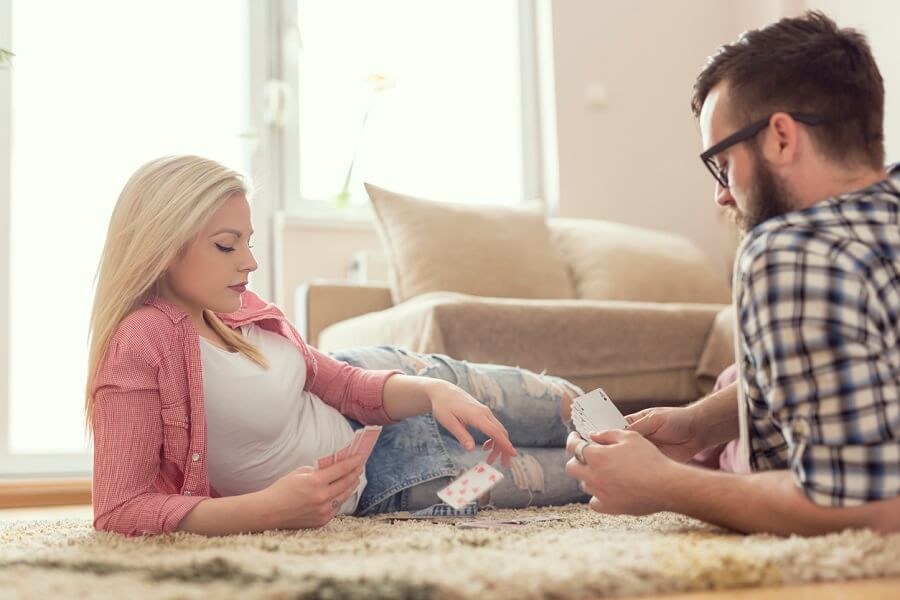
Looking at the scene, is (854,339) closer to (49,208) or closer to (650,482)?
(650,482)

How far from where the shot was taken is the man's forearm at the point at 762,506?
1.04m

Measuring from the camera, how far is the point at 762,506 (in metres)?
1.11

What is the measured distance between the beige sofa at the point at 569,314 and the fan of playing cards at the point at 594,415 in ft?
3.52

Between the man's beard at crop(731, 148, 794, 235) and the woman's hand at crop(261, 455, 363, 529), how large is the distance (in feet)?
2.01

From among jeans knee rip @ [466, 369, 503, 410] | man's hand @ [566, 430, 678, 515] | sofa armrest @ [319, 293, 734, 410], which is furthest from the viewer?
sofa armrest @ [319, 293, 734, 410]

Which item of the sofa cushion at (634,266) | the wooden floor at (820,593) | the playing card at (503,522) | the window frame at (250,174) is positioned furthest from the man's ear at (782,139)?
the window frame at (250,174)

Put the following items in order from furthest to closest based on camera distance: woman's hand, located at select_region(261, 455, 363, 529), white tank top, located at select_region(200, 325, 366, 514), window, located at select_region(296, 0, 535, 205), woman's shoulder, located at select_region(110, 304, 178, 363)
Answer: window, located at select_region(296, 0, 535, 205)
white tank top, located at select_region(200, 325, 366, 514)
woman's shoulder, located at select_region(110, 304, 178, 363)
woman's hand, located at select_region(261, 455, 363, 529)

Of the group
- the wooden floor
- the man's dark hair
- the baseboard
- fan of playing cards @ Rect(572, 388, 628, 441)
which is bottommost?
the baseboard

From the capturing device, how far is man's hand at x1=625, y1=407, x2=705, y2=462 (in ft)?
4.62

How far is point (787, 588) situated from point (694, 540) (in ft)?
0.59

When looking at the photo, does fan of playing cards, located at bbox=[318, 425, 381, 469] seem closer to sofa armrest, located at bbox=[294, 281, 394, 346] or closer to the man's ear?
the man's ear

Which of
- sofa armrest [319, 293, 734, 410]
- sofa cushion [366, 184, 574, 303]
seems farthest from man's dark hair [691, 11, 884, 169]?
sofa cushion [366, 184, 574, 303]

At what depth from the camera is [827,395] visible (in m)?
1.01

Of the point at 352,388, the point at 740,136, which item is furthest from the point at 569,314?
the point at 740,136
